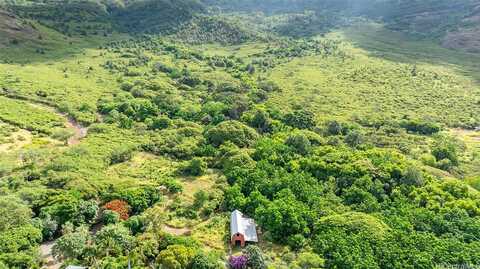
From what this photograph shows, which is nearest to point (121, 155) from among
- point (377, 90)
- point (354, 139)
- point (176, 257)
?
point (176, 257)

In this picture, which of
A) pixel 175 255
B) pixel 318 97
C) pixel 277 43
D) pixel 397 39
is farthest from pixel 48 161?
pixel 397 39

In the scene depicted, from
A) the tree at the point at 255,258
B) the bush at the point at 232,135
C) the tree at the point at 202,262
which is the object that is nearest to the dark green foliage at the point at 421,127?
the bush at the point at 232,135

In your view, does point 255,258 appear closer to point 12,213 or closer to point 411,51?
point 12,213

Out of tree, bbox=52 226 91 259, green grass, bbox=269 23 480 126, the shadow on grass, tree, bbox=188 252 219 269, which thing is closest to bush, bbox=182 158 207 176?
tree, bbox=52 226 91 259

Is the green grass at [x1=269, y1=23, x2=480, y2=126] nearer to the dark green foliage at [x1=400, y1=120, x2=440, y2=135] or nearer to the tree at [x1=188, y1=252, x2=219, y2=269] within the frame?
the dark green foliage at [x1=400, y1=120, x2=440, y2=135]

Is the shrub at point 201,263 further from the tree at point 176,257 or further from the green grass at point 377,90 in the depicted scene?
the green grass at point 377,90

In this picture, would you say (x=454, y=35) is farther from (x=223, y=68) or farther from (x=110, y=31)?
(x=110, y=31)
